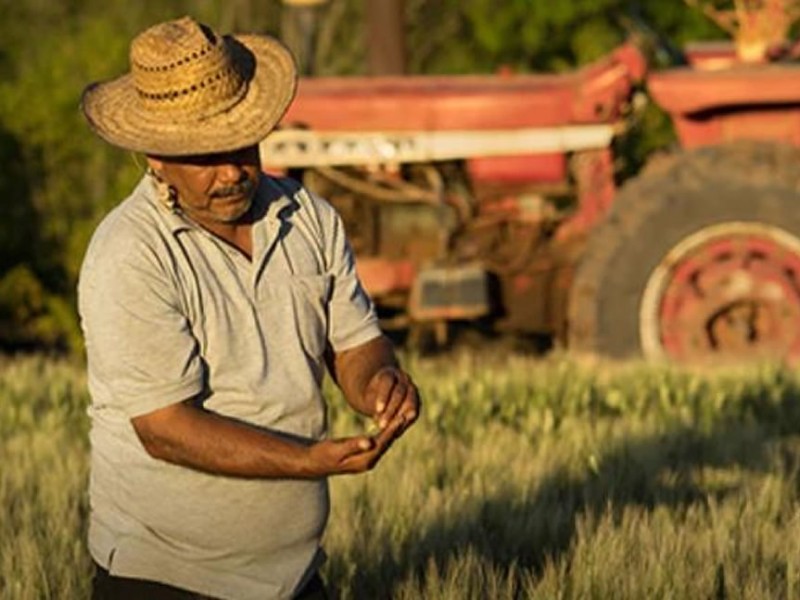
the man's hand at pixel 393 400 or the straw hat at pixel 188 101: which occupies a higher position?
the straw hat at pixel 188 101

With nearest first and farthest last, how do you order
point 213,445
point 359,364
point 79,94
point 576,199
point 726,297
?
point 213,445, point 359,364, point 726,297, point 576,199, point 79,94

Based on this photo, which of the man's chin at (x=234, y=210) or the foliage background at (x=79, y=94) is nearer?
the man's chin at (x=234, y=210)

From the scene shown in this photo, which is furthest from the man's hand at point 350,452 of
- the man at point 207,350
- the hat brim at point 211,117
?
the hat brim at point 211,117

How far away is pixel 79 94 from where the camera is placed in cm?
1186

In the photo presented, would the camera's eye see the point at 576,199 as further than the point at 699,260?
Yes

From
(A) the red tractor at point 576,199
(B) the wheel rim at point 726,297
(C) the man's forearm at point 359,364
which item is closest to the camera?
(C) the man's forearm at point 359,364

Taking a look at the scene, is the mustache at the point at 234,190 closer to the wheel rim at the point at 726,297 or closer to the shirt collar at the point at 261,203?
the shirt collar at the point at 261,203

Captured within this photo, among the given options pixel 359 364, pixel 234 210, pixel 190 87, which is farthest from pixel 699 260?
pixel 190 87

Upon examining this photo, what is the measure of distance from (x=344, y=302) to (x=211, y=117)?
1.78 feet

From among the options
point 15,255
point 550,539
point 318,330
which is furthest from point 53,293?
point 318,330

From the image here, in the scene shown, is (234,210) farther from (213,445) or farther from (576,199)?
(576,199)

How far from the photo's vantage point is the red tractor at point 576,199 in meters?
10.4

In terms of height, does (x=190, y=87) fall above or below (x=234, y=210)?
above

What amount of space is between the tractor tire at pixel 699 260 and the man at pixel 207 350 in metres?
5.77
